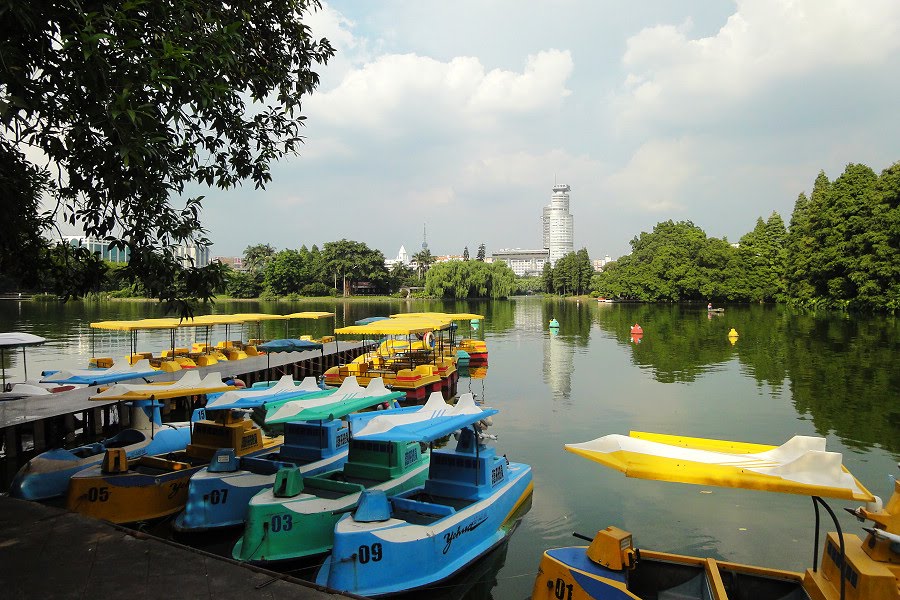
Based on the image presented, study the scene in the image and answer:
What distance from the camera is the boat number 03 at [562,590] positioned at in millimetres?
7023

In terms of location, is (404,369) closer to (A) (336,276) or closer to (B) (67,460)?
(B) (67,460)

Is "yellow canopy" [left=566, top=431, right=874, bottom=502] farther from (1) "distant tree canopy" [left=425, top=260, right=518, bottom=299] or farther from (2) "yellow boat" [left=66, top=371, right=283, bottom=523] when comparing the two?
(1) "distant tree canopy" [left=425, top=260, right=518, bottom=299]

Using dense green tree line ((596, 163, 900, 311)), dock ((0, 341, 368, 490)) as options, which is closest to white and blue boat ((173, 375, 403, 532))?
dock ((0, 341, 368, 490))

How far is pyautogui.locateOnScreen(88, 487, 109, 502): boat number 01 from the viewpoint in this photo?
1041 cm

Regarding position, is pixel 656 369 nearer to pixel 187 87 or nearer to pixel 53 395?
pixel 53 395

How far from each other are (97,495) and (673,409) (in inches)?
789

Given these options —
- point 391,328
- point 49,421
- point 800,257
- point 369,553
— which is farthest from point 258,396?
point 800,257

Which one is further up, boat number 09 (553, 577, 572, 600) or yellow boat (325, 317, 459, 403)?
yellow boat (325, 317, 459, 403)

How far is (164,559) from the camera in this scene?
6617mm

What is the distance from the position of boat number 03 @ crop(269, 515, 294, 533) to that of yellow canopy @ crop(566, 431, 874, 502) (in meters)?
4.79

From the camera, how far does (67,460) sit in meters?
11.9

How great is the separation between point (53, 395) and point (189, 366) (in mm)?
6365

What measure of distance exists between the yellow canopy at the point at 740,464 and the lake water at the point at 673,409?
409cm

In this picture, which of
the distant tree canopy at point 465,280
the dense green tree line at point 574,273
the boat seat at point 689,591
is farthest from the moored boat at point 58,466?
the dense green tree line at point 574,273
